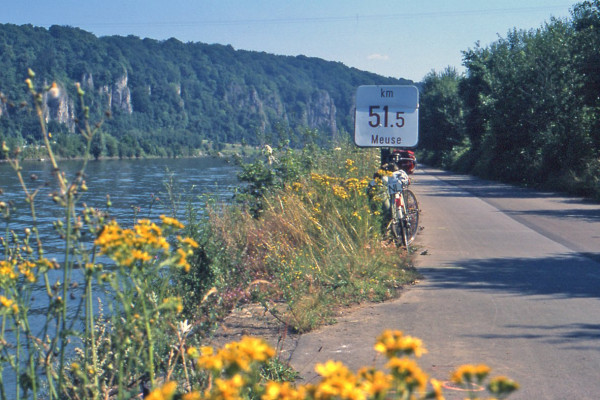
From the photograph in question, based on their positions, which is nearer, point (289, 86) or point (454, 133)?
point (454, 133)

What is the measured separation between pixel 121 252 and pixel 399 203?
334 inches

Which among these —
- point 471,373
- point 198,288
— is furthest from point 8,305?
point 198,288

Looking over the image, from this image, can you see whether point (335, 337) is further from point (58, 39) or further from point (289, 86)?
point (289, 86)

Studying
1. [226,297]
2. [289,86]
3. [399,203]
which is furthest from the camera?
[289,86]

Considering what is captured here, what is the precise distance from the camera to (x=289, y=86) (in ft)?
495

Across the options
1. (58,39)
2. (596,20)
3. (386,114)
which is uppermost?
(58,39)

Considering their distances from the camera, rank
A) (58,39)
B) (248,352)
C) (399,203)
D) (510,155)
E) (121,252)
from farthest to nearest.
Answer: (58,39) → (510,155) → (399,203) → (121,252) → (248,352)

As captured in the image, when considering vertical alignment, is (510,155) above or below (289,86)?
below

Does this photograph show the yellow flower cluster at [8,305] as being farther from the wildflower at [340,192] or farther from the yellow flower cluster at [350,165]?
the yellow flower cluster at [350,165]

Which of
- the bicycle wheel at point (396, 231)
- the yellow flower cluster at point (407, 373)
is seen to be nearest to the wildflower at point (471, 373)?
the yellow flower cluster at point (407, 373)

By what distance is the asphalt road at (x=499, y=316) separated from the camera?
16.0 feet

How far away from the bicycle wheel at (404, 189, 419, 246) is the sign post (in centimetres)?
93

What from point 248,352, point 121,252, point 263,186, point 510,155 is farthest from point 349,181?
point 510,155

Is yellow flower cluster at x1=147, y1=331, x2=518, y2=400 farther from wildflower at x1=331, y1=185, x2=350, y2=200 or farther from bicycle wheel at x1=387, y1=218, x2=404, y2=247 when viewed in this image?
bicycle wheel at x1=387, y1=218, x2=404, y2=247
